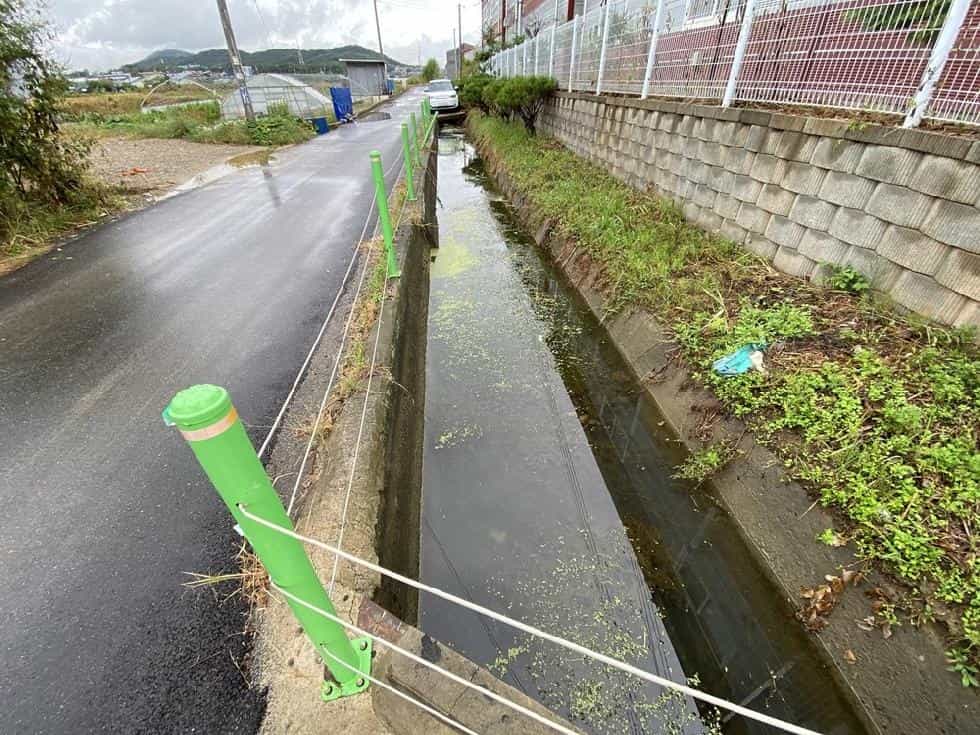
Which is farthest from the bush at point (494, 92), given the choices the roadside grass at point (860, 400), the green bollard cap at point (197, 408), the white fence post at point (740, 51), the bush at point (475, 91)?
the green bollard cap at point (197, 408)

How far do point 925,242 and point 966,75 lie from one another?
0.99m

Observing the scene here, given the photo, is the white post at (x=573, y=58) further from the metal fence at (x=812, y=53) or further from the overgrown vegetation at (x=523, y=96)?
the metal fence at (x=812, y=53)

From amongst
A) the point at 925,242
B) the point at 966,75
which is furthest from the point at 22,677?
the point at 966,75

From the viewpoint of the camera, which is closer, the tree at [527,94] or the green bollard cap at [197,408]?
the green bollard cap at [197,408]

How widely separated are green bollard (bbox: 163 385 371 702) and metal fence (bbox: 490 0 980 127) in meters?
4.19

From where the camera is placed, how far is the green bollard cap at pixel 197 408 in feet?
2.97

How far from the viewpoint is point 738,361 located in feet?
10.3

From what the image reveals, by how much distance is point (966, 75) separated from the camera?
8.75ft

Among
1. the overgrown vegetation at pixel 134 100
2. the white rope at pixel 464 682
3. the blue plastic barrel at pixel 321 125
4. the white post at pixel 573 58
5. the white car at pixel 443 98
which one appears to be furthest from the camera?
the overgrown vegetation at pixel 134 100

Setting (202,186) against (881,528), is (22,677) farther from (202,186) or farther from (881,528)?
(202,186)

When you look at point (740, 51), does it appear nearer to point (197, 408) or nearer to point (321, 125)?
point (197, 408)

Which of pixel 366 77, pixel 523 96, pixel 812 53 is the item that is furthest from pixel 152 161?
pixel 366 77

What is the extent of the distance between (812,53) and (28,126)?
9.57 m

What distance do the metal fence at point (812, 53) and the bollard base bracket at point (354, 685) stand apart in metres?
4.32
